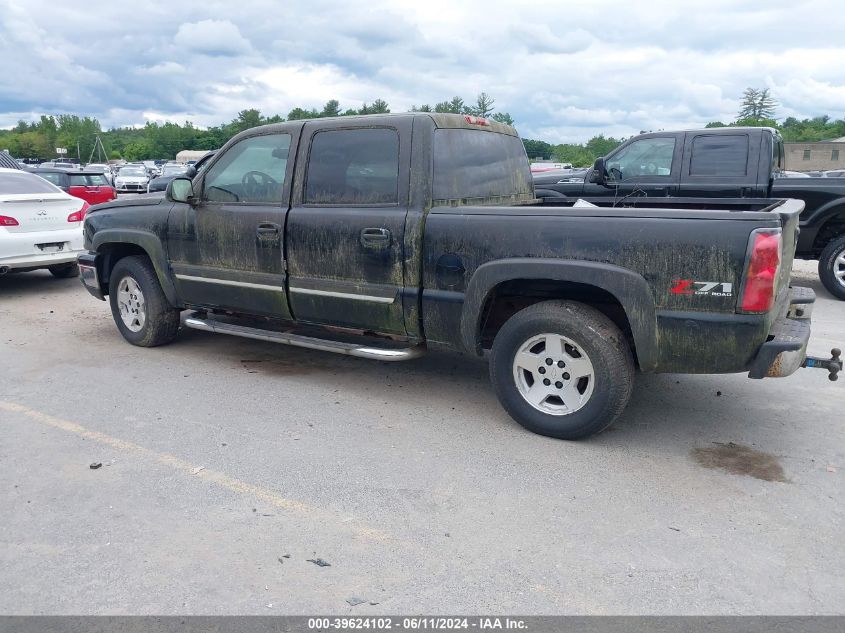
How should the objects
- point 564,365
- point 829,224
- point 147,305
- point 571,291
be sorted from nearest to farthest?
point 564,365 → point 571,291 → point 147,305 → point 829,224

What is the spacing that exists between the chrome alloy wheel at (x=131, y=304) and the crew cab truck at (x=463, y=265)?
6 cm

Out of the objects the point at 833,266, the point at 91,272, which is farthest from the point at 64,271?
the point at 833,266

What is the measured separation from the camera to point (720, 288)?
149 inches

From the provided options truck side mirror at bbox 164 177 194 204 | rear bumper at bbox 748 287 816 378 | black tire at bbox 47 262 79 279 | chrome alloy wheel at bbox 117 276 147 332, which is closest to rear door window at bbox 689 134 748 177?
rear bumper at bbox 748 287 816 378

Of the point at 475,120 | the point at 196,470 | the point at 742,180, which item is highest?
the point at 475,120

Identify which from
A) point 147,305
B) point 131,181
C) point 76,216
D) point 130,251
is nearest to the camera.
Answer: point 147,305

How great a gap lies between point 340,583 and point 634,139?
784 centimetres

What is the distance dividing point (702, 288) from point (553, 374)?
3.27 feet

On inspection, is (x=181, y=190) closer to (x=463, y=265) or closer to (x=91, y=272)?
(x=91, y=272)

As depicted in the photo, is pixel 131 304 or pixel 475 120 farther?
pixel 131 304

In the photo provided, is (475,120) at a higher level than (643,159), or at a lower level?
higher

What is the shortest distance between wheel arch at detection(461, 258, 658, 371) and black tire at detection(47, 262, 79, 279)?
769cm

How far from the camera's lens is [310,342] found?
5230mm

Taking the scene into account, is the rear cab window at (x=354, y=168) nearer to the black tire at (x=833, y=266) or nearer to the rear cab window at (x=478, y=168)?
the rear cab window at (x=478, y=168)
